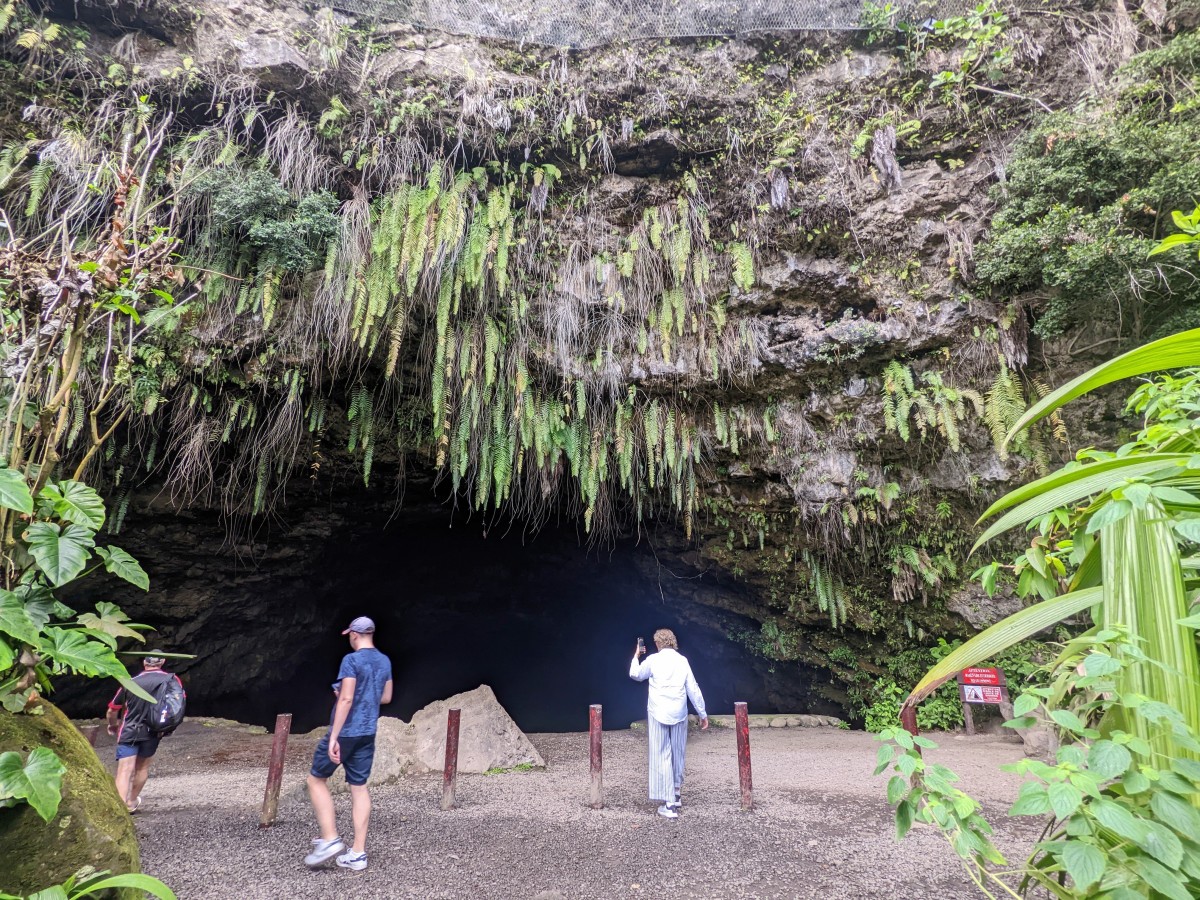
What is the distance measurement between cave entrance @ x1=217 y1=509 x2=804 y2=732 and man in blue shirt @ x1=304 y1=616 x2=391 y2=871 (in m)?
6.60

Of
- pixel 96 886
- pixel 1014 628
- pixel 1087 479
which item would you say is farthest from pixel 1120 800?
pixel 96 886

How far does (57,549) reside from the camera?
189cm

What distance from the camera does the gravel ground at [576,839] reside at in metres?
3.25

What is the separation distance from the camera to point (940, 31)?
632 cm

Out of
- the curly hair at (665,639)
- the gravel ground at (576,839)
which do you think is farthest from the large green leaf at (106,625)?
the curly hair at (665,639)

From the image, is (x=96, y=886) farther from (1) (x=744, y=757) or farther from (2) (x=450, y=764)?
(1) (x=744, y=757)

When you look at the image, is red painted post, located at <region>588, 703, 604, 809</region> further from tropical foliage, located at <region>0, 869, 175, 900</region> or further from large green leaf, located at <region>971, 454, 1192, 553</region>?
large green leaf, located at <region>971, 454, 1192, 553</region>

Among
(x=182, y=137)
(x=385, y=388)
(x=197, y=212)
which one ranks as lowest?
(x=385, y=388)

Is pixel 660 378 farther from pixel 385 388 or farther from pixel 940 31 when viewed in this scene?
pixel 940 31

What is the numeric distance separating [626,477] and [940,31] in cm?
625

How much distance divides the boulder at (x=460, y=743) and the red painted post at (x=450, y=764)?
0.85m

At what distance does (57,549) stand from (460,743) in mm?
5054

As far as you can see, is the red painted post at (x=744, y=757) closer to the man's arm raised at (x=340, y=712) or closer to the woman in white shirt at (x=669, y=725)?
the woman in white shirt at (x=669, y=725)

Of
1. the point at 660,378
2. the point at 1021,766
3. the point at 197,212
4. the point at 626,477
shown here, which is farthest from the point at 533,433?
the point at 1021,766
